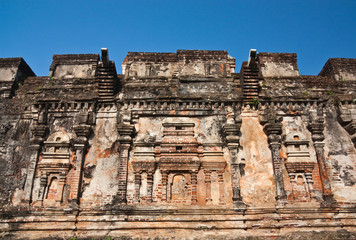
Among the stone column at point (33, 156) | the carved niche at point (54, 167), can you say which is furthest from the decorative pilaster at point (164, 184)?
the stone column at point (33, 156)

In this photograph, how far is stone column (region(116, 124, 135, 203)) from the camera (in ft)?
30.1

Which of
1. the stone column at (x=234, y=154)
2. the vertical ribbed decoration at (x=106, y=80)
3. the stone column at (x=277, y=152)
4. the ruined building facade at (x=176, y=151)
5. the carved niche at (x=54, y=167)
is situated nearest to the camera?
the ruined building facade at (x=176, y=151)

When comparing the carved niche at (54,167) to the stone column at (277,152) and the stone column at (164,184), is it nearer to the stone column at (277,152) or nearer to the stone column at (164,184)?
the stone column at (164,184)

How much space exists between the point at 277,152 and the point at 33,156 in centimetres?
767

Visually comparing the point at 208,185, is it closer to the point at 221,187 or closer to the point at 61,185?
the point at 221,187

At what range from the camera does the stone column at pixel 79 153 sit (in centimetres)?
924

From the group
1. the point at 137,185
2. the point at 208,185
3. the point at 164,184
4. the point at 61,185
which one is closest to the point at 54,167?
the point at 61,185

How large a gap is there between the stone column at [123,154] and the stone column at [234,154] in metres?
3.06

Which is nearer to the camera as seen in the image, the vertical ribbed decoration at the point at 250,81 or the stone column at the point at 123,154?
the stone column at the point at 123,154

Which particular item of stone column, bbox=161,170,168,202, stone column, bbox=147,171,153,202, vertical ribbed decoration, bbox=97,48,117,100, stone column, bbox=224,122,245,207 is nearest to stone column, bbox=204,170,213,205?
stone column, bbox=224,122,245,207

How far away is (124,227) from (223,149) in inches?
149

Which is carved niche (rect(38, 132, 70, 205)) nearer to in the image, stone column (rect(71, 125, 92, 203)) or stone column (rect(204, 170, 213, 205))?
stone column (rect(71, 125, 92, 203))

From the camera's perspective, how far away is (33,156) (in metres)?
9.82

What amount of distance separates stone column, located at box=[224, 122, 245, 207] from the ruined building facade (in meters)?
0.04
